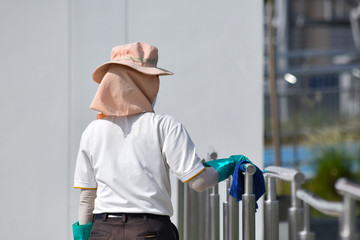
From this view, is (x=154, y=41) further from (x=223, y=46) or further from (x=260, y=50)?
(x=260, y=50)

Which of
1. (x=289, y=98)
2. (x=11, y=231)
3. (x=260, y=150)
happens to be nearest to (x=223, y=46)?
(x=260, y=150)

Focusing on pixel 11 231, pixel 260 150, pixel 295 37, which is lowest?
pixel 11 231

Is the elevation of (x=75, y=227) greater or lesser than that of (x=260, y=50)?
lesser

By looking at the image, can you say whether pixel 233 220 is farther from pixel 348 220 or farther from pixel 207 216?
pixel 348 220

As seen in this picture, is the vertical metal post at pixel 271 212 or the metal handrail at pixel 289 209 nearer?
the metal handrail at pixel 289 209

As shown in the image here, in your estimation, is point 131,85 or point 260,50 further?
point 260,50

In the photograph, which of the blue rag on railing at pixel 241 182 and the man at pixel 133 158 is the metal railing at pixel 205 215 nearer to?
the blue rag on railing at pixel 241 182

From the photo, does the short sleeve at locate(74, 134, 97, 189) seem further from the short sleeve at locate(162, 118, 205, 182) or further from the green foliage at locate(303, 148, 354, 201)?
the green foliage at locate(303, 148, 354, 201)

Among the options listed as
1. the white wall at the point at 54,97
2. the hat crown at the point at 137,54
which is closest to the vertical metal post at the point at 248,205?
the hat crown at the point at 137,54

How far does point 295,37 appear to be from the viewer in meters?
17.7

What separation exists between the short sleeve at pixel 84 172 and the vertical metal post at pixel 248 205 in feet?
1.98

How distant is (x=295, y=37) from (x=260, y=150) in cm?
1421

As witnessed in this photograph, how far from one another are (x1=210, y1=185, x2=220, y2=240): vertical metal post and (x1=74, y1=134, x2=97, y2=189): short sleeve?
1.04m

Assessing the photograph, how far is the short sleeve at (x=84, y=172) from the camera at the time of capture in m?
2.33
